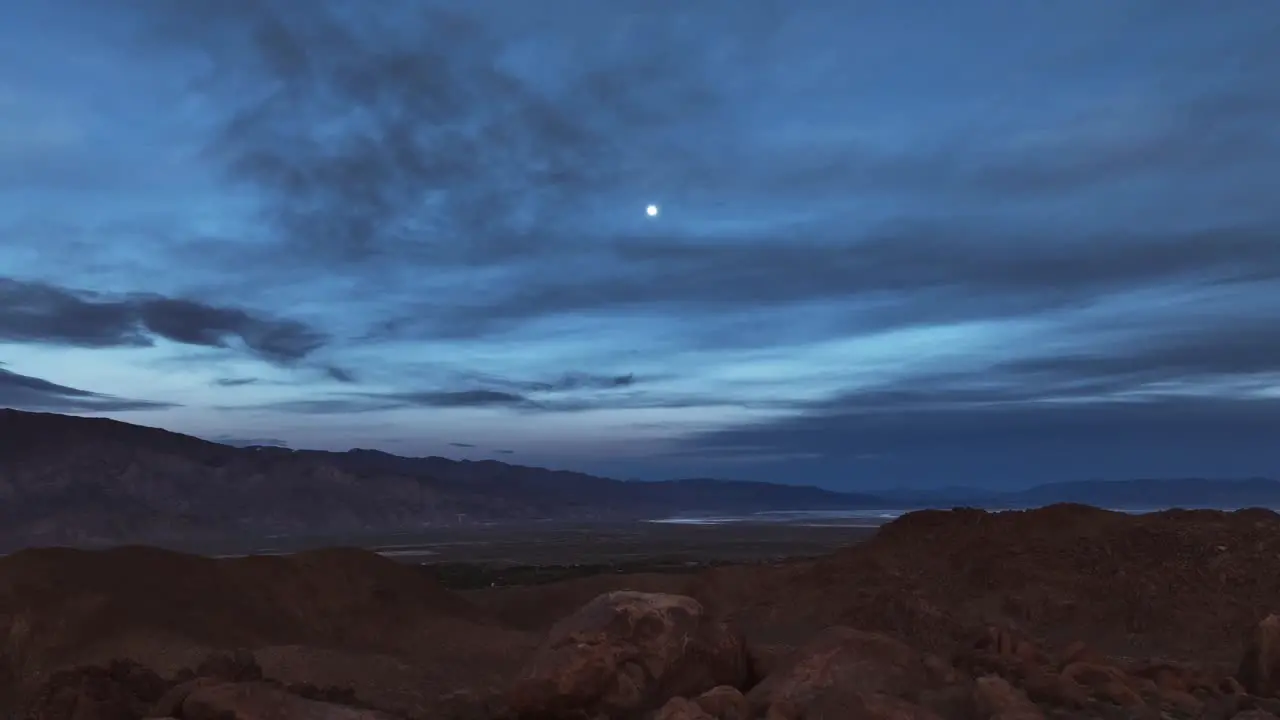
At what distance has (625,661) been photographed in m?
13.0

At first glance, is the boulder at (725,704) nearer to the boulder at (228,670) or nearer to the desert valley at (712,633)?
the desert valley at (712,633)

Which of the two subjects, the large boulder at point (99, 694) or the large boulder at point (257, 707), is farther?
the large boulder at point (99, 694)

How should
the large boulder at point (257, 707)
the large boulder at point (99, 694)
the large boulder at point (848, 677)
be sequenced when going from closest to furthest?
1. the large boulder at point (848, 677)
2. the large boulder at point (257, 707)
3. the large boulder at point (99, 694)

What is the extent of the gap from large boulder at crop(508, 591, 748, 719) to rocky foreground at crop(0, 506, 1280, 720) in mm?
32

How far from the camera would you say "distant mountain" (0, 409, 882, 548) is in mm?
130875

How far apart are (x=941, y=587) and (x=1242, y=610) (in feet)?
30.2

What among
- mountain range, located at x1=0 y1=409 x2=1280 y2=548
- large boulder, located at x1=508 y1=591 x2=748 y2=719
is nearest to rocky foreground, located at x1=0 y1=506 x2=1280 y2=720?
large boulder, located at x1=508 y1=591 x2=748 y2=719

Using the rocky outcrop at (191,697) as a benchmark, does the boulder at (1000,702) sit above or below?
above

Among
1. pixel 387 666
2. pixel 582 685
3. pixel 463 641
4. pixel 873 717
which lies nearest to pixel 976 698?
pixel 873 717

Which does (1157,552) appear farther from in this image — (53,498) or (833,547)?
(53,498)

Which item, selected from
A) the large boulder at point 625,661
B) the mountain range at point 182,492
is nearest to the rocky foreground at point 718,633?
the large boulder at point 625,661

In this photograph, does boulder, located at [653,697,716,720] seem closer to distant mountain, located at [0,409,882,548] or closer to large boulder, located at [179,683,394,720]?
large boulder, located at [179,683,394,720]

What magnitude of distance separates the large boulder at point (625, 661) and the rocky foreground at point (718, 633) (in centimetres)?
3

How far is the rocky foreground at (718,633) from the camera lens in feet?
40.2
